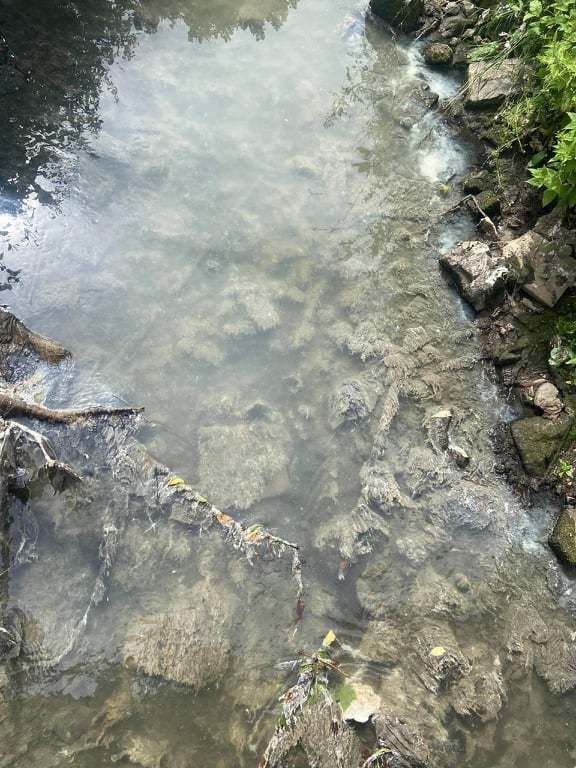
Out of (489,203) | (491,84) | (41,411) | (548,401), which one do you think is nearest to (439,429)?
(548,401)

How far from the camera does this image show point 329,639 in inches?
136

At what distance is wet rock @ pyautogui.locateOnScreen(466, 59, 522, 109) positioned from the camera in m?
6.11

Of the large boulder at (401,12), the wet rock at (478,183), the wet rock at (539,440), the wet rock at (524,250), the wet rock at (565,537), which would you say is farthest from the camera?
the large boulder at (401,12)

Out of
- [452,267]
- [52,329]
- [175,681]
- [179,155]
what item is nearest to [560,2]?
[452,267]

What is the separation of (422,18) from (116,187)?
5888mm

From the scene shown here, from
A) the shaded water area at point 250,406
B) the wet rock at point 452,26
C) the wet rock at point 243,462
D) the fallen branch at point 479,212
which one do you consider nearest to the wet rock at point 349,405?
the shaded water area at point 250,406

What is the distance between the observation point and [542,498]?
4.04 m

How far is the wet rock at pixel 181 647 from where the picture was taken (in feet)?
10.7

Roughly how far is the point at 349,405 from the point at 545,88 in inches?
156

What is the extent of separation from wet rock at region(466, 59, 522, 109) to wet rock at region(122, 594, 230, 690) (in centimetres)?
688

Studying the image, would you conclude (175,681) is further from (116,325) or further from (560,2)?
(560,2)

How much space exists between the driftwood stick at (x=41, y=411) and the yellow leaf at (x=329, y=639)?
2560 mm

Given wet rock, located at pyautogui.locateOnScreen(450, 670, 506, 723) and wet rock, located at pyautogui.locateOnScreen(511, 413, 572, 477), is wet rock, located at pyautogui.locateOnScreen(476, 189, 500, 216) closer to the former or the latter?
wet rock, located at pyautogui.locateOnScreen(511, 413, 572, 477)

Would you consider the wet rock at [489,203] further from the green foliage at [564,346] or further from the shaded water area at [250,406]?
the green foliage at [564,346]
